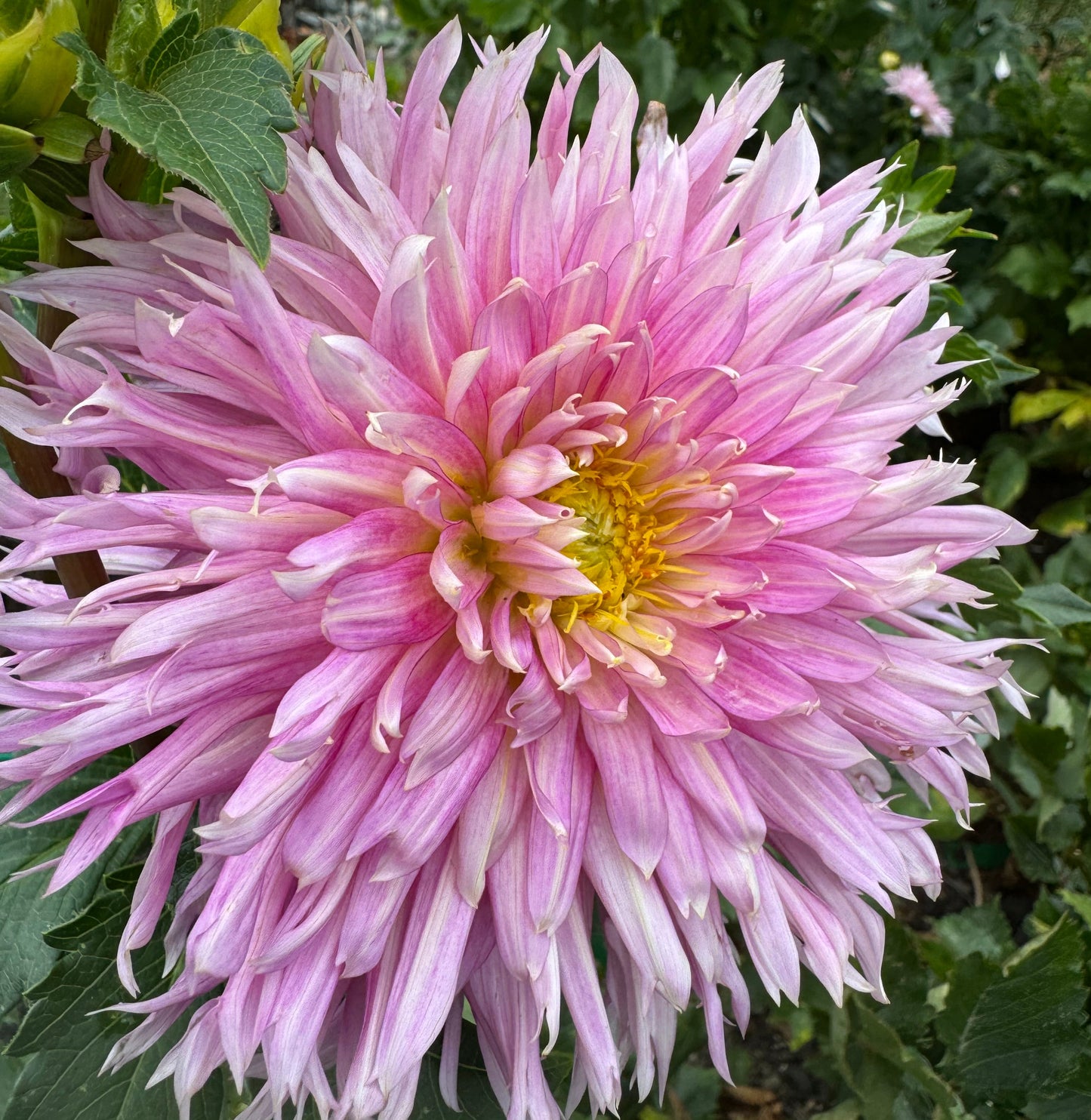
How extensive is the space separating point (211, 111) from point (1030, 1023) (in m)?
1.10

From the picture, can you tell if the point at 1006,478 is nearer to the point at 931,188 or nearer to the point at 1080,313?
the point at 1080,313

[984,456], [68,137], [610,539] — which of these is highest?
[68,137]

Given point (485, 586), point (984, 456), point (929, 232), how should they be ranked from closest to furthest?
point (485, 586)
point (929, 232)
point (984, 456)

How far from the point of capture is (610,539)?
682 mm

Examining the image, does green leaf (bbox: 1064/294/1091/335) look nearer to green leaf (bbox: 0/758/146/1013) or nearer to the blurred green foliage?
the blurred green foliage

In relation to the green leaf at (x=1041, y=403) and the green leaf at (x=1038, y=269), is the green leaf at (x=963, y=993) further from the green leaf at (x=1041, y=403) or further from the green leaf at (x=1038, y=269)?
the green leaf at (x=1038, y=269)

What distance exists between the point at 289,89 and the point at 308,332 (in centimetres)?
12

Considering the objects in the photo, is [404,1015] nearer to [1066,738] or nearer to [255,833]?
[255,833]

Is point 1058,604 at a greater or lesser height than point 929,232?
lesser

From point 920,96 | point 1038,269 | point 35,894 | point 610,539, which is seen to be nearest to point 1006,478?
point 1038,269

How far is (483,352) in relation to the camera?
519mm

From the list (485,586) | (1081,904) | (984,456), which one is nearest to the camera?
(485,586)

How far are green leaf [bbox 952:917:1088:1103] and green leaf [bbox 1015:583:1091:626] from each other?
359mm

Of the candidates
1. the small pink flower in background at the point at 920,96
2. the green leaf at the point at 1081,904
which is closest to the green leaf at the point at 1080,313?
the small pink flower in background at the point at 920,96
